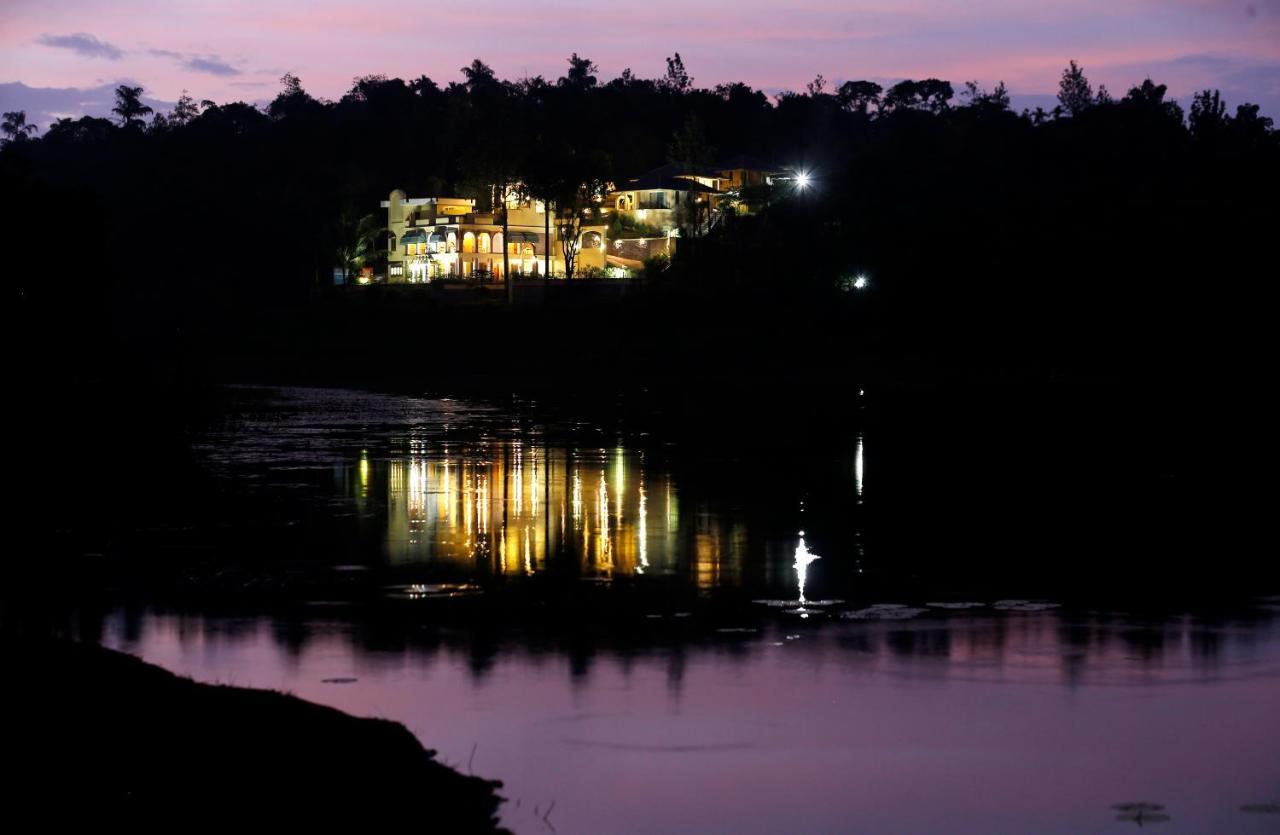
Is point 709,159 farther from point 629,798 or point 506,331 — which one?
point 629,798

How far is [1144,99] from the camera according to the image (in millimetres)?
156500

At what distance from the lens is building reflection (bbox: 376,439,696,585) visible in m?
23.6

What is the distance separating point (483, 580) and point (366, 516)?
7329 millimetres

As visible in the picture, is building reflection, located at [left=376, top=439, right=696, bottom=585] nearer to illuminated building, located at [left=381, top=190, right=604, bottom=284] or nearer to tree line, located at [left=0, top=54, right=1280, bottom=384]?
tree line, located at [left=0, top=54, right=1280, bottom=384]

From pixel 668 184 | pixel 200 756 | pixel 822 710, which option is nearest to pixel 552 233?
pixel 668 184

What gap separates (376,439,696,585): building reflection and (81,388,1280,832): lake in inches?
4.8

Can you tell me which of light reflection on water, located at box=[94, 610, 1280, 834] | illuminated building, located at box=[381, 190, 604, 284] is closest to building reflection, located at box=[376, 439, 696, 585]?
light reflection on water, located at box=[94, 610, 1280, 834]

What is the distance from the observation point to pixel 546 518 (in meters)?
28.3

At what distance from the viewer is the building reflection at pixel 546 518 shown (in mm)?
23609

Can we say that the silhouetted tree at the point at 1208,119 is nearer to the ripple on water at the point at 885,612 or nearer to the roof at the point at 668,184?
the roof at the point at 668,184

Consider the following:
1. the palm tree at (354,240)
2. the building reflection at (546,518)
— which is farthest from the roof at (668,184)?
the building reflection at (546,518)

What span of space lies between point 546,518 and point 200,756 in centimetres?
1741

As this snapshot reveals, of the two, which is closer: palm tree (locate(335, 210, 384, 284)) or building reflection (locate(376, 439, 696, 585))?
building reflection (locate(376, 439, 696, 585))

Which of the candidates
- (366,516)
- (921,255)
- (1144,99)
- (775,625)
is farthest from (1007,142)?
(775,625)
